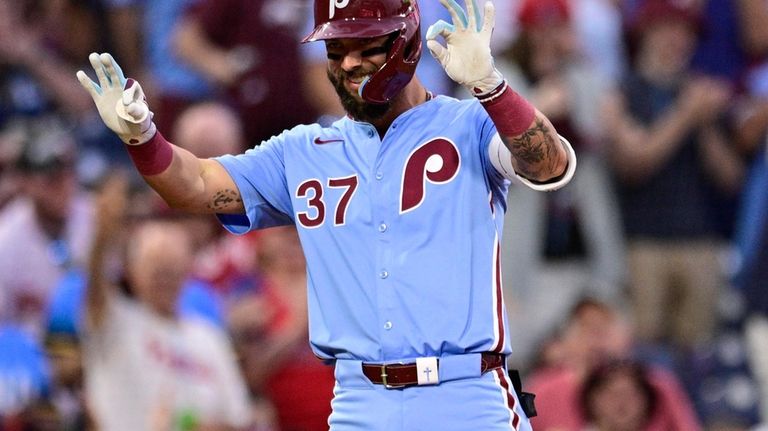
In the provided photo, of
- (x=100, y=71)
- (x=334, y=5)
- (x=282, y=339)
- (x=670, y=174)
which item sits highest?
(x=334, y=5)

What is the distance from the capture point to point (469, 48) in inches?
191

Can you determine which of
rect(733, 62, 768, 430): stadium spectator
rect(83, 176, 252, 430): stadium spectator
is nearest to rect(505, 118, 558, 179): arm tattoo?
rect(83, 176, 252, 430): stadium spectator

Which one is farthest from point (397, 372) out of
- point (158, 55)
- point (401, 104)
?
point (158, 55)

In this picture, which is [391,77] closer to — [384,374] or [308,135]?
[308,135]

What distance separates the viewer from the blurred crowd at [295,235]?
780 cm

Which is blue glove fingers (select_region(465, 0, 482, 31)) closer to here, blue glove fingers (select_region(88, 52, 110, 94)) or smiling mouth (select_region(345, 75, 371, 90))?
smiling mouth (select_region(345, 75, 371, 90))

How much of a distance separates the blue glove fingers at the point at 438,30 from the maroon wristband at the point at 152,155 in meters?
0.98

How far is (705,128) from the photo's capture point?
396 inches

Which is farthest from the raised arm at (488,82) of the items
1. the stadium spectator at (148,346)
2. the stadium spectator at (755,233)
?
the stadium spectator at (755,233)

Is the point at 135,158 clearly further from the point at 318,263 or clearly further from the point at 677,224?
the point at 677,224

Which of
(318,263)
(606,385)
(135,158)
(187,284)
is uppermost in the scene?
(135,158)

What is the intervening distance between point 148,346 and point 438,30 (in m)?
3.40

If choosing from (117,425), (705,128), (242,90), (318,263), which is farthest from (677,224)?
(318,263)

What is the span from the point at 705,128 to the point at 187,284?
359cm
